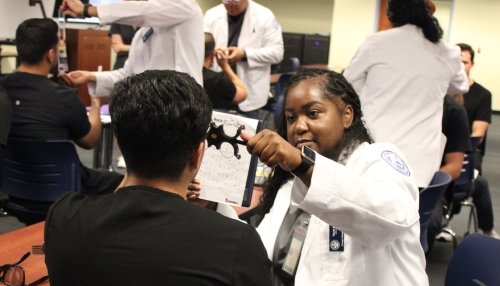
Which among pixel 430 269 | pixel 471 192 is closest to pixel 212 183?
pixel 430 269

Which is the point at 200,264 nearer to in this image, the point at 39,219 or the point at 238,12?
the point at 39,219

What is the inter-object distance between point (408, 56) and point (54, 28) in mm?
1812

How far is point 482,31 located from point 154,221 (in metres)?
11.9

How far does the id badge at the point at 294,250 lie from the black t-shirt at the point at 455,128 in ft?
7.04

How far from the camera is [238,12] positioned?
4348 millimetres

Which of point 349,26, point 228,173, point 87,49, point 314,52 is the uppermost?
point 228,173

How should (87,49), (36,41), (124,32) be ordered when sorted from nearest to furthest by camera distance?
(36,41)
(124,32)
(87,49)

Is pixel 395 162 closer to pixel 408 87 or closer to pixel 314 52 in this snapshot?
pixel 408 87

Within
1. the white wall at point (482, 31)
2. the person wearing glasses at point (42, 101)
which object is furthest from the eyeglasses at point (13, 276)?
the white wall at point (482, 31)

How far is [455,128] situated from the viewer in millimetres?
3412

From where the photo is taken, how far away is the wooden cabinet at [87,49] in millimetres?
7188

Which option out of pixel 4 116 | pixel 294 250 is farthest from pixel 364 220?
pixel 4 116

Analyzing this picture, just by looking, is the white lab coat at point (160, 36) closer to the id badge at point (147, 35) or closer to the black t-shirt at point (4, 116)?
the id badge at point (147, 35)

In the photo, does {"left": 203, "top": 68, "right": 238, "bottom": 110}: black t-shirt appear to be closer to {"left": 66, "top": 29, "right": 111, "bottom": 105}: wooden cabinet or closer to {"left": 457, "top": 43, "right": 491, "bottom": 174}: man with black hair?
{"left": 457, "top": 43, "right": 491, "bottom": 174}: man with black hair
